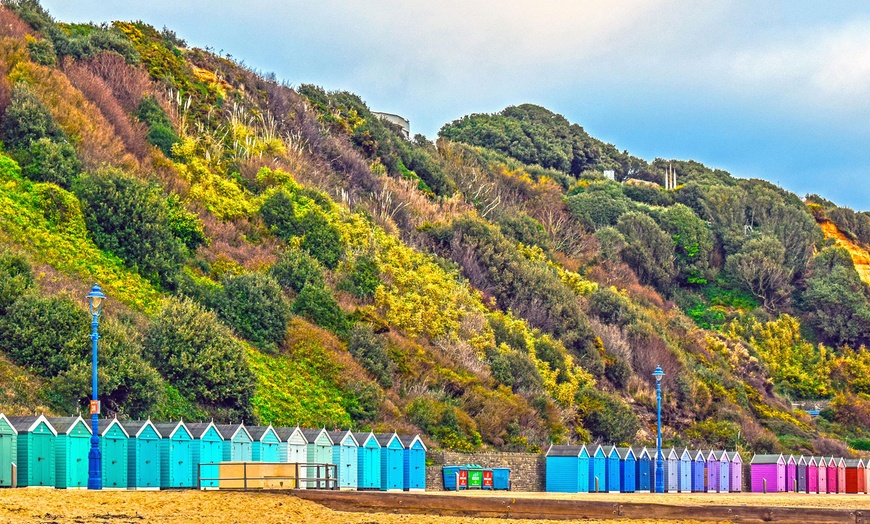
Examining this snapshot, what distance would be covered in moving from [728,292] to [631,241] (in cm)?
853

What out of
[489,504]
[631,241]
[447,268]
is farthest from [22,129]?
[631,241]

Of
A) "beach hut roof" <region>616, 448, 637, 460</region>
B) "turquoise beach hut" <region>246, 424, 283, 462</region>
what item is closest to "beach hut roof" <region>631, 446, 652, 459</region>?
"beach hut roof" <region>616, 448, 637, 460</region>

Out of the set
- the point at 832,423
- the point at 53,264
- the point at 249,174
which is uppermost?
Result: the point at 249,174

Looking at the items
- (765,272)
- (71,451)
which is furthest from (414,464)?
(765,272)

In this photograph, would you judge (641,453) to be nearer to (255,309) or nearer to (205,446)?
(255,309)

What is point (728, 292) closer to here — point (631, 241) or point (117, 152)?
point (631, 241)

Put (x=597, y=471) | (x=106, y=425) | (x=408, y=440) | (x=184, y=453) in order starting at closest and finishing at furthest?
(x=106, y=425)
(x=184, y=453)
(x=408, y=440)
(x=597, y=471)

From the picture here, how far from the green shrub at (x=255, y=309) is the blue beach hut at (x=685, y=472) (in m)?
16.8

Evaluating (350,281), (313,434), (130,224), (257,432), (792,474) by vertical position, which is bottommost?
(792,474)

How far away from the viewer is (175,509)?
24.2m

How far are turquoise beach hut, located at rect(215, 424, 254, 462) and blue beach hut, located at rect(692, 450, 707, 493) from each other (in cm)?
2187

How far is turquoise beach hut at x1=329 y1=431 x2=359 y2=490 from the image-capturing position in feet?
128

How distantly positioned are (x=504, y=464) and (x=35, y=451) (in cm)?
1844

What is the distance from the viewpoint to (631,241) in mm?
88000
